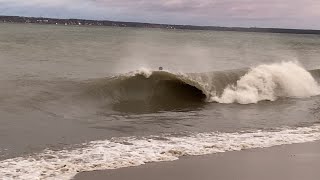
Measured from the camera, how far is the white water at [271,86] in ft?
54.2

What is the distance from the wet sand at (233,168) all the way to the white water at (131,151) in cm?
28

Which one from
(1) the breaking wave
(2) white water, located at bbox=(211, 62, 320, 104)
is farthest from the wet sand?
(2) white water, located at bbox=(211, 62, 320, 104)

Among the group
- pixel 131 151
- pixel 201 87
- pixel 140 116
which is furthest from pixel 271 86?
pixel 131 151

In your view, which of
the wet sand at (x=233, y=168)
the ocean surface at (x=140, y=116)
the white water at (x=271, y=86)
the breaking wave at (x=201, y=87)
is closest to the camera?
the wet sand at (x=233, y=168)

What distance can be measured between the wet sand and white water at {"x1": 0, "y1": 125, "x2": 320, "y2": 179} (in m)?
0.28

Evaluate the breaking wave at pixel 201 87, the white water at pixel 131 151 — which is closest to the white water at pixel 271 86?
the breaking wave at pixel 201 87

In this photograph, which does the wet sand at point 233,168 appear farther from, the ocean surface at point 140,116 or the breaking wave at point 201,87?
the breaking wave at point 201,87

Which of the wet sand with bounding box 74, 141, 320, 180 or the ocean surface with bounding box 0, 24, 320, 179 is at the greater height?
the wet sand with bounding box 74, 141, 320, 180

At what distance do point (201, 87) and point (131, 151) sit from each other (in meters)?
9.11

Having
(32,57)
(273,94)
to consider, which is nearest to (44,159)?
(273,94)

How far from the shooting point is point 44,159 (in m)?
7.70

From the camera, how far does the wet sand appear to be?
22.9ft

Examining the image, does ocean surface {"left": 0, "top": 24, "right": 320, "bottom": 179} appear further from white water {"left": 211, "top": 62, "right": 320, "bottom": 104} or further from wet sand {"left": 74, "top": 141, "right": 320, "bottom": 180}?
wet sand {"left": 74, "top": 141, "right": 320, "bottom": 180}

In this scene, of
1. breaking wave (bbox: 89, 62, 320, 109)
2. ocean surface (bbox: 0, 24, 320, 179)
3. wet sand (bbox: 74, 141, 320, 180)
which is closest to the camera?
wet sand (bbox: 74, 141, 320, 180)
